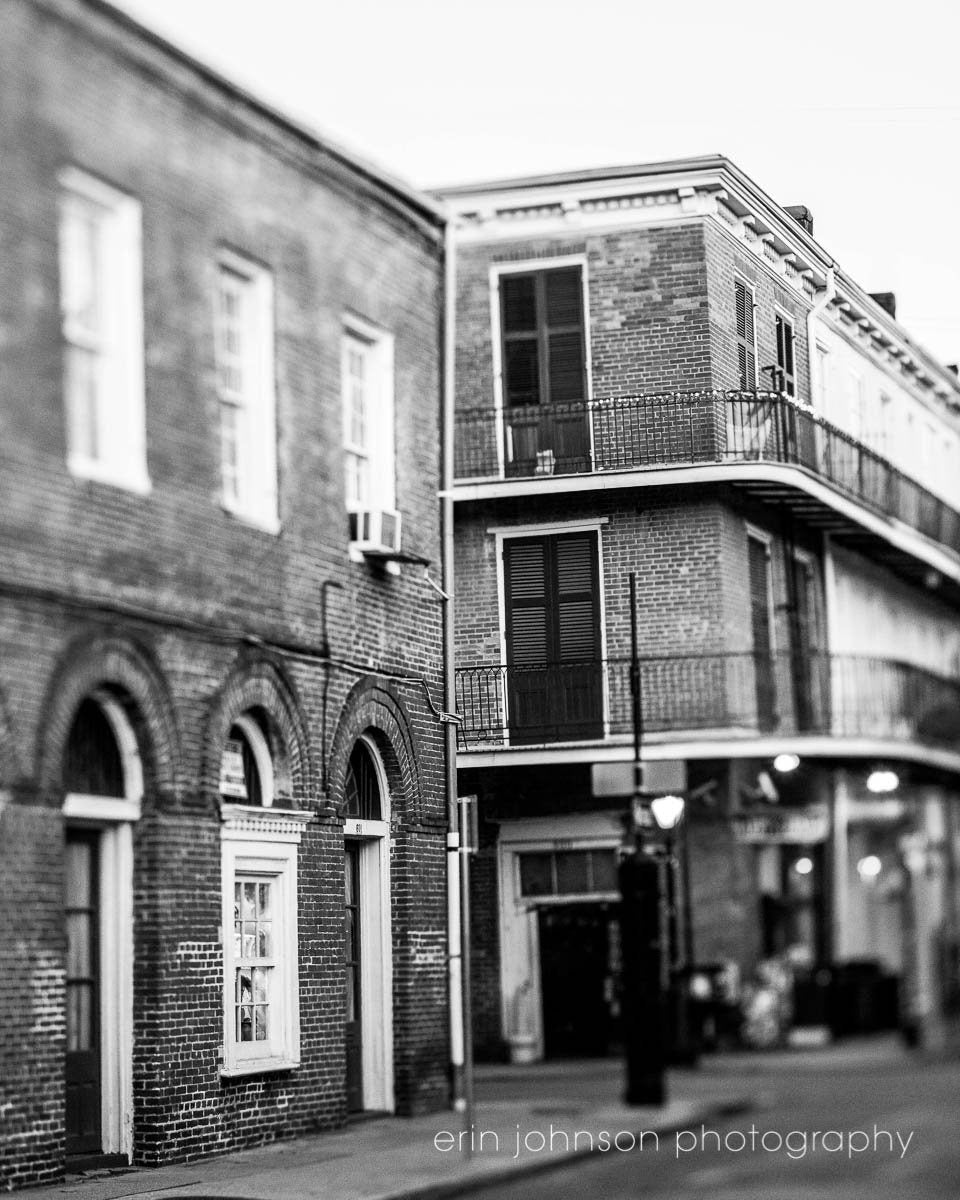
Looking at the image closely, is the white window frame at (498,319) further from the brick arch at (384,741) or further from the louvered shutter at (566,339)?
the brick arch at (384,741)

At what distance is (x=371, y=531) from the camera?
62.4 ft

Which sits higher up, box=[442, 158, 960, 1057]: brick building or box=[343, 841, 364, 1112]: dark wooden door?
box=[442, 158, 960, 1057]: brick building

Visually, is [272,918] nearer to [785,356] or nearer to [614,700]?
[614,700]

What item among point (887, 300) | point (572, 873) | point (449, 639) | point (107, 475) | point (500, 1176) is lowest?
point (500, 1176)

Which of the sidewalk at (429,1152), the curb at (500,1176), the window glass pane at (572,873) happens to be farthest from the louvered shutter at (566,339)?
the curb at (500,1176)

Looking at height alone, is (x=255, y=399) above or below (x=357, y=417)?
below

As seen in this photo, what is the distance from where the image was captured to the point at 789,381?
2731 centimetres

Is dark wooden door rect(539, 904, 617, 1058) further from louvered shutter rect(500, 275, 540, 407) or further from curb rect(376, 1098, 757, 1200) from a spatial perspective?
curb rect(376, 1098, 757, 1200)

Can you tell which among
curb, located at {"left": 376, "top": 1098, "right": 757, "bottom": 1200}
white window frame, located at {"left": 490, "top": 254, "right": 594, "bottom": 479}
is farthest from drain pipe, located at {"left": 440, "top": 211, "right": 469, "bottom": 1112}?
white window frame, located at {"left": 490, "top": 254, "right": 594, "bottom": 479}

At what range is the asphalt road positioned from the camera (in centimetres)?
1338

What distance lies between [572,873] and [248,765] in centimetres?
1014

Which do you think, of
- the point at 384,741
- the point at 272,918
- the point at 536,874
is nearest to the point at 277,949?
the point at 272,918

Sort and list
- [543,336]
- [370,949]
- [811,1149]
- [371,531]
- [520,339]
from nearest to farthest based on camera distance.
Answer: [811,1149], [371,531], [370,949], [543,336], [520,339]

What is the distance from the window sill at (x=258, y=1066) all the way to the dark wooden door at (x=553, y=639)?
26.4 ft
